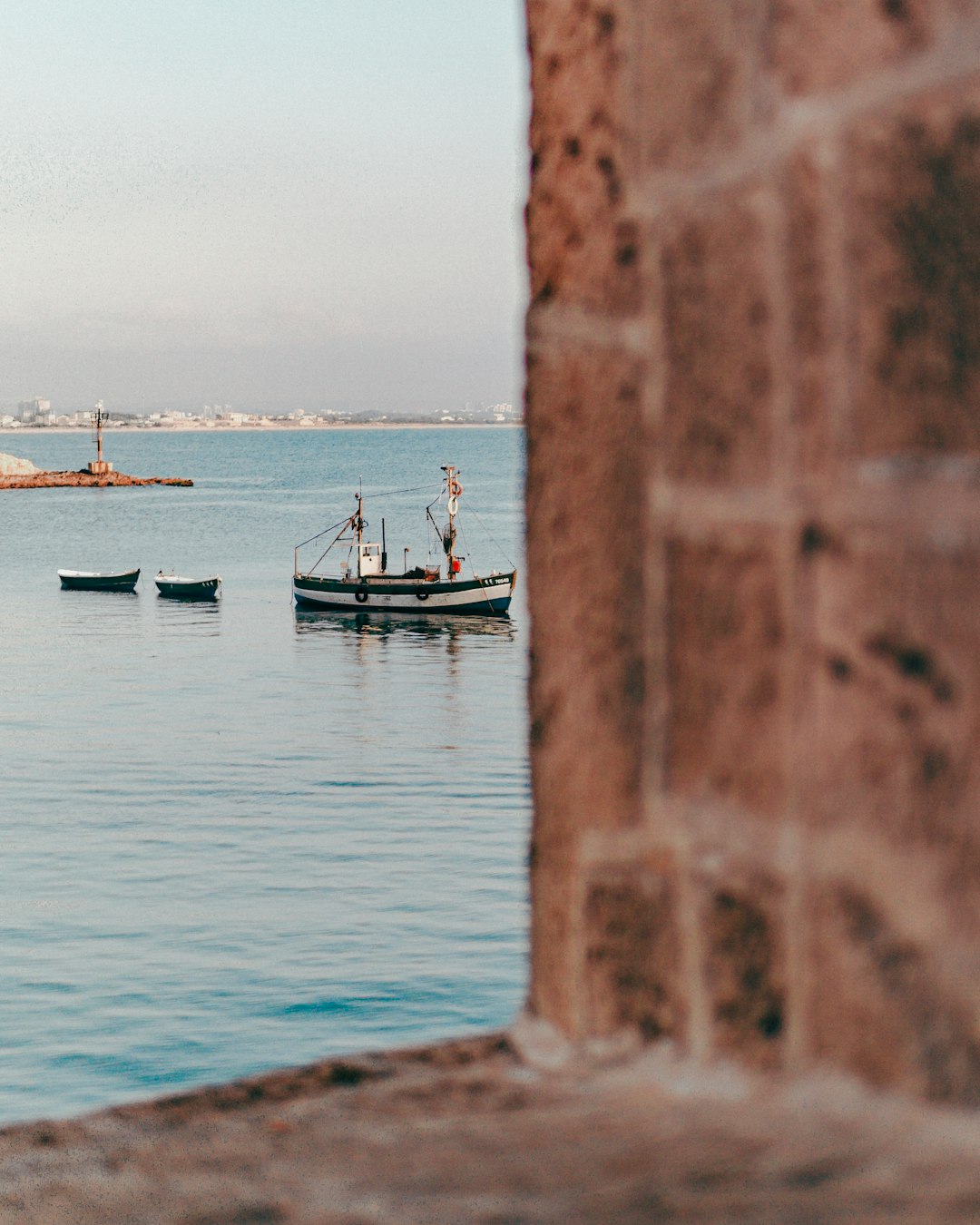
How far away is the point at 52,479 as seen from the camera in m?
139

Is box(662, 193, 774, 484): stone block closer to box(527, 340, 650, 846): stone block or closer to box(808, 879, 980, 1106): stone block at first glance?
box(527, 340, 650, 846): stone block

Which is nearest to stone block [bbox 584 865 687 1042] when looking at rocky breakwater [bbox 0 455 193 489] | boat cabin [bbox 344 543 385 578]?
boat cabin [bbox 344 543 385 578]

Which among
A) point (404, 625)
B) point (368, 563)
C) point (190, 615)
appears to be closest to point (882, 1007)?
point (404, 625)

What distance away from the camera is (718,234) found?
72.1 inches

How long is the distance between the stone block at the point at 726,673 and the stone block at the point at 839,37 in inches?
20.4

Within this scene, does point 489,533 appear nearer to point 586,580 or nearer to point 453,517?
point 453,517

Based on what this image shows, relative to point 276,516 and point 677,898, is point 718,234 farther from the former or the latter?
point 276,516

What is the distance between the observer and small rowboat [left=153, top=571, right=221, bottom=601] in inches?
2453

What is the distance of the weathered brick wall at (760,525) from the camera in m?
1.62

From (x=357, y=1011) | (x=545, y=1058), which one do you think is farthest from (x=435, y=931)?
(x=545, y=1058)

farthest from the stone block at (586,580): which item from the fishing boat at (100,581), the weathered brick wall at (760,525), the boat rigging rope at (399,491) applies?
the boat rigging rope at (399,491)

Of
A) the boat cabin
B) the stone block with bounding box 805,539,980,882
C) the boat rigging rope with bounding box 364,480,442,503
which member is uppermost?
the boat rigging rope with bounding box 364,480,442,503

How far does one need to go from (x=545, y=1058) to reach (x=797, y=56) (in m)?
1.36

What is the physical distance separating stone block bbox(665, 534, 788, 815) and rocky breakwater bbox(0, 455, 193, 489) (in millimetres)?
140413
